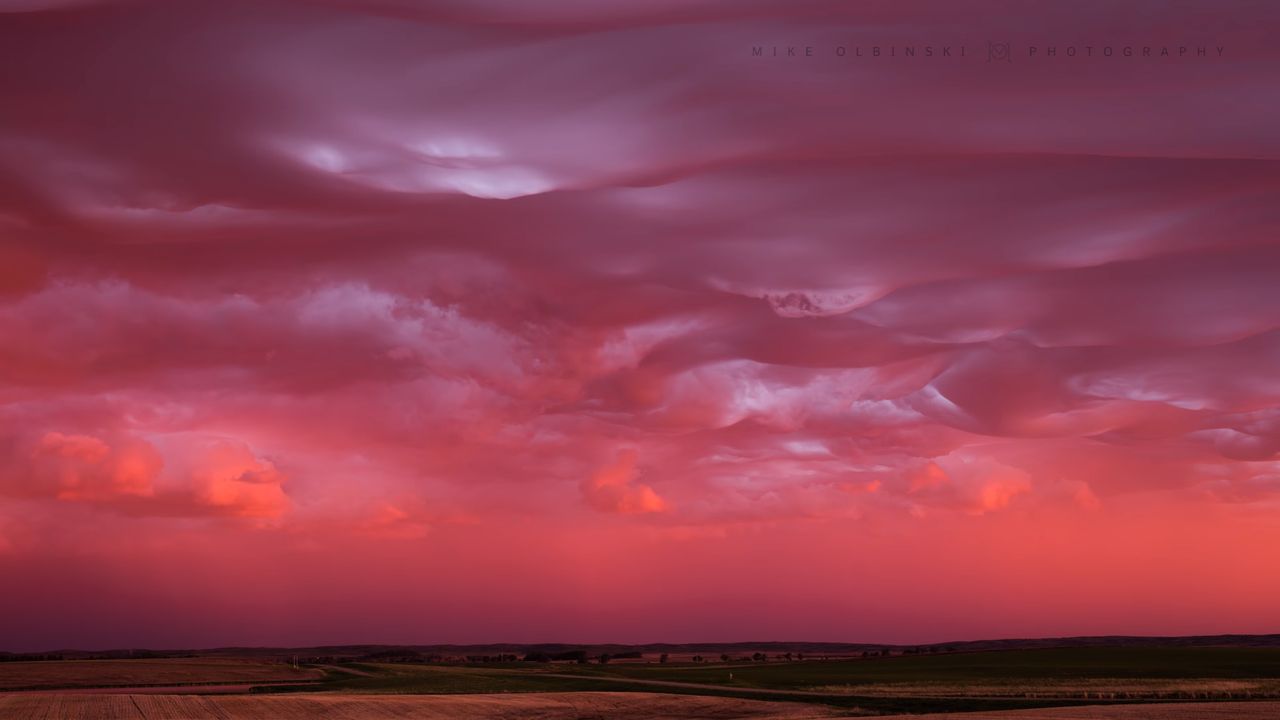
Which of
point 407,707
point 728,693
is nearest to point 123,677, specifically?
point 407,707

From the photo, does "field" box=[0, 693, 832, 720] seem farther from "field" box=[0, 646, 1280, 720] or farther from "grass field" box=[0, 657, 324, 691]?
"grass field" box=[0, 657, 324, 691]

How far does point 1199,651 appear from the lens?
540ft

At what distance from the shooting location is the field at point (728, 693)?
7188 cm

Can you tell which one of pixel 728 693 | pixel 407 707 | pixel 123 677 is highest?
pixel 407 707

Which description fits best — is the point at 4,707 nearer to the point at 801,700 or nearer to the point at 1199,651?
the point at 801,700

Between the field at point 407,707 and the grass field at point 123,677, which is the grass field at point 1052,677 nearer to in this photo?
the field at point 407,707

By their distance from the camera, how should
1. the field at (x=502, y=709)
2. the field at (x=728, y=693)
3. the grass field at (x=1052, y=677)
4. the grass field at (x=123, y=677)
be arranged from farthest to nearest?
1. the grass field at (x=123, y=677)
2. the grass field at (x=1052, y=677)
3. the field at (x=728, y=693)
4. the field at (x=502, y=709)

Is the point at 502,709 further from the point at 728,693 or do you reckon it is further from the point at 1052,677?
the point at 1052,677

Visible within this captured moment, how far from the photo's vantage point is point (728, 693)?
9400 cm

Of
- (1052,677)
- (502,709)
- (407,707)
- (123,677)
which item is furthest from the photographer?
(123,677)

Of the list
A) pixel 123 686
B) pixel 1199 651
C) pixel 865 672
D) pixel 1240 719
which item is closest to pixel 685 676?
pixel 865 672

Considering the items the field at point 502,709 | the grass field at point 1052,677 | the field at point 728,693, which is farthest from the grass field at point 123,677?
the grass field at point 1052,677

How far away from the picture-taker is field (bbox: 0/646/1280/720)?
71.9 meters

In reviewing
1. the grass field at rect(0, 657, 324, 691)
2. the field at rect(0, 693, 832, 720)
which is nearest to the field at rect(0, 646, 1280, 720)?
the field at rect(0, 693, 832, 720)
